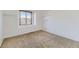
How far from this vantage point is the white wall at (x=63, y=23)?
1.54 m

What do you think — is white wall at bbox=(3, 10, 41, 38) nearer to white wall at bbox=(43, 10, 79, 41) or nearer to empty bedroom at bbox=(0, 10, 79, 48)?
empty bedroom at bbox=(0, 10, 79, 48)

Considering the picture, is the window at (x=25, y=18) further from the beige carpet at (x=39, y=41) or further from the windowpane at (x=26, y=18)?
the beige carpet at (x=39, y=41)

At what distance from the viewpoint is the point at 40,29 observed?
64.2 inches

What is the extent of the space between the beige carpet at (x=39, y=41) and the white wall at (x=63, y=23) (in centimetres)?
9

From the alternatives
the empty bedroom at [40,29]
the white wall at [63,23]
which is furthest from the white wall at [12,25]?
the white wall at [63,23]

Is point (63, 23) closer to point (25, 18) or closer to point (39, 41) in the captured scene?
point (39, 41)

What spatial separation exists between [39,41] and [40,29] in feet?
0.67

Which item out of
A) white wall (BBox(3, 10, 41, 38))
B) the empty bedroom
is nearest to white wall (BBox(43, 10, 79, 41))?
the empty bedroom

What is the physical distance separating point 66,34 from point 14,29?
0.86 m

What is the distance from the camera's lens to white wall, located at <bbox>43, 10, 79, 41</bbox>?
1.54 meters

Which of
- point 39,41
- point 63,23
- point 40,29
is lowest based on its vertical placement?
point 39,41

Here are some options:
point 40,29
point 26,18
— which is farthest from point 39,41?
point 26,18

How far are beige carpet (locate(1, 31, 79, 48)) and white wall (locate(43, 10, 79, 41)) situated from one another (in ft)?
0.29

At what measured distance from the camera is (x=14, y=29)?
5.15 feet
